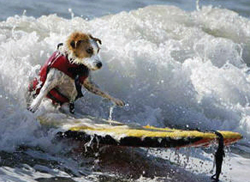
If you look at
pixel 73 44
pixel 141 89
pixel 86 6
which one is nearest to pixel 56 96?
pixel 73 44

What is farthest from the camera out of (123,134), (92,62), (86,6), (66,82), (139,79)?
(86,6)

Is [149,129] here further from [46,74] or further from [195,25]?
[195,25]

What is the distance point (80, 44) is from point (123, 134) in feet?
3.67

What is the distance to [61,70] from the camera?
6199 mm

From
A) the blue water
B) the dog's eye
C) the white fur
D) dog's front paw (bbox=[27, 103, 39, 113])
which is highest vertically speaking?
the blue water

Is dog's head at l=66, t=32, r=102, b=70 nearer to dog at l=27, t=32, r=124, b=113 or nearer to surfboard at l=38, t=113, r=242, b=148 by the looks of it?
dog at l=27, t=32, r=124, b=113

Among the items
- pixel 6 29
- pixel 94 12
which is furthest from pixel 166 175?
pixel 94 12

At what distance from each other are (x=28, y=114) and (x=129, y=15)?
6.41 meters

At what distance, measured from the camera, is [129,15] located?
1199 cm

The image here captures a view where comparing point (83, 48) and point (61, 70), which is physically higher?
point (83, 48)

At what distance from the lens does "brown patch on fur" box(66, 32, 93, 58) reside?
19.7ft

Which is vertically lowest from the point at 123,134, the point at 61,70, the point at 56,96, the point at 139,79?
the point at 123,134

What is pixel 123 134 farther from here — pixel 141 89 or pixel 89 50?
pixel 141 89

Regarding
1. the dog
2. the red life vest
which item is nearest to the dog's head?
the dog
